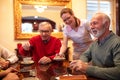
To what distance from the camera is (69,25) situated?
2605mm

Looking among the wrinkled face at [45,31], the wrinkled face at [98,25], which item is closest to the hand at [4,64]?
the wrinkled face at [45,31]

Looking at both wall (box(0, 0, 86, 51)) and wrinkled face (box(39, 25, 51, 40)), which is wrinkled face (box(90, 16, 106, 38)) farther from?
wall (box(0, 0, 86, 51))

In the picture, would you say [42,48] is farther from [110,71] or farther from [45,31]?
[110,71]

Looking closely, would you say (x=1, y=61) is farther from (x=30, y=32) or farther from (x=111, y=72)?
(x=30, y=32)

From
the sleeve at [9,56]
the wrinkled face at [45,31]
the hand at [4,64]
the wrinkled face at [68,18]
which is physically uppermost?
the wrinkled face at [68,18]

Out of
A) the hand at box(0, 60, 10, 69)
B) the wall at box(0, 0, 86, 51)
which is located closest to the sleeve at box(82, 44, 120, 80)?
the hand at box(0, 60, 10, 69)

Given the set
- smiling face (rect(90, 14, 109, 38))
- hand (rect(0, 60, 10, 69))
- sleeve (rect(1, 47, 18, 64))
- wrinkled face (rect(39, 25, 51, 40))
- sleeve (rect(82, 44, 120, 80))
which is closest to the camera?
sleeve (rect(82, 44, 120, 80))

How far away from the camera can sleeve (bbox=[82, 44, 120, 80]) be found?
1.38 m

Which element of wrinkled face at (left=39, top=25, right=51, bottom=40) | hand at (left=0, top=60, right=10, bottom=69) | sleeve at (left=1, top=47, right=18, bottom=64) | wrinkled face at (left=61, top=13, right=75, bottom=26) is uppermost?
wrinkled face at (left=61, top=13, right=75, bottom=26)

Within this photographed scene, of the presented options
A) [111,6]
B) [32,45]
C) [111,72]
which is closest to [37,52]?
[32,45]

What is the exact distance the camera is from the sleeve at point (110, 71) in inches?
54.5

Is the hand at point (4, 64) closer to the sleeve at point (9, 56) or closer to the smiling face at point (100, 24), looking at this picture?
the sleeve at point (9, 56)

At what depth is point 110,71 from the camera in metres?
1.39

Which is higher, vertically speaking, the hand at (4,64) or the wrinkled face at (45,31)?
the wrinkled face at (45,31)
